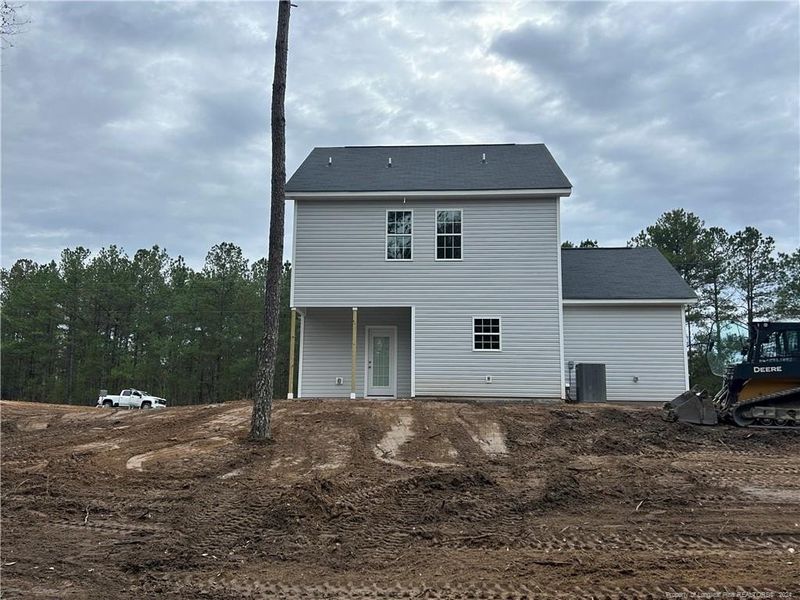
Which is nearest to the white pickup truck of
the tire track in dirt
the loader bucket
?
the loader bucket

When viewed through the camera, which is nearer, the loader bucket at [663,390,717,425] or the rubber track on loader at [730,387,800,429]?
the rubber track on loader at [730,387,800,429]

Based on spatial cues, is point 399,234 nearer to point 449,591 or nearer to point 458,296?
point 458,296

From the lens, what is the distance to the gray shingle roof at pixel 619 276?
53.0 feet

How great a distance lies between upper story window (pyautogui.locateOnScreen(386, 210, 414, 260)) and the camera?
1530cm

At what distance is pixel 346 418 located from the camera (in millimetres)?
11125

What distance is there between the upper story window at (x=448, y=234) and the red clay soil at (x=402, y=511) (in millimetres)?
5648

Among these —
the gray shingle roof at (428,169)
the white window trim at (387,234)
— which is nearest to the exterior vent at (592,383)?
the gray shingle roof at (428,169)

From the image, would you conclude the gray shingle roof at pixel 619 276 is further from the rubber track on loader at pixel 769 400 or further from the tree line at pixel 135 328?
the tree line at pixel 135 328

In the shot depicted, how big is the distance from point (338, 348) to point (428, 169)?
6.13 metres

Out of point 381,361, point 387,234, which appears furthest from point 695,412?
point 387,234

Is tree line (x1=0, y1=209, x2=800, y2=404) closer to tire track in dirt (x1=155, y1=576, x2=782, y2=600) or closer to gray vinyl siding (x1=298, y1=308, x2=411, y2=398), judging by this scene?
gray vinyl siding (x1=298, y1=308, x2=411, y2=398)

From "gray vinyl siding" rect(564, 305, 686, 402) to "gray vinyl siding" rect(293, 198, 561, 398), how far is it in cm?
198

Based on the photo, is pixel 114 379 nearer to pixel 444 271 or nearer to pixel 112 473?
pixel 444 271

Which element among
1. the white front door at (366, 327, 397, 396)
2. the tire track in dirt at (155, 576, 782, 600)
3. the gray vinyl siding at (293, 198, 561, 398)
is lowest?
the tire track in dirt at (155, 576, 782, 600)
